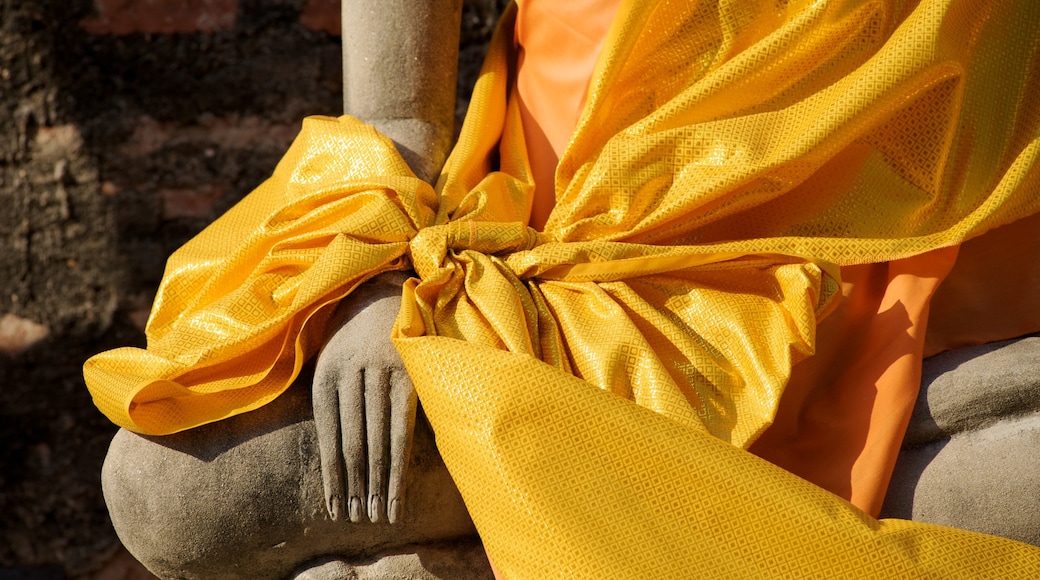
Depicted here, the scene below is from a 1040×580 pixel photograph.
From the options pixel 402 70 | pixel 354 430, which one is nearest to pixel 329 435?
pixel 354 430

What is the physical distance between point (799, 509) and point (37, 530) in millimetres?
1306

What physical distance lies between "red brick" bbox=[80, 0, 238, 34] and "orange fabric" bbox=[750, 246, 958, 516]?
3.66 feet

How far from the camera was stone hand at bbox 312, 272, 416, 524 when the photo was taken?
2.79 feet

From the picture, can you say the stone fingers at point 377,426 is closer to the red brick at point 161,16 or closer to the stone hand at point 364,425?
the stone hand at point 364,425

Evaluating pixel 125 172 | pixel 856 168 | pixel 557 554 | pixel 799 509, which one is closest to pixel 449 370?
pixel 557 554

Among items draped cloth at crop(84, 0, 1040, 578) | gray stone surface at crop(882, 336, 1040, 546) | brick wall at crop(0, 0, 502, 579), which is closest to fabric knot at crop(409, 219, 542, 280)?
draped cloth at crop(84, 0, 1040, 578)

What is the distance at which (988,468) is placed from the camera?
2.83ft

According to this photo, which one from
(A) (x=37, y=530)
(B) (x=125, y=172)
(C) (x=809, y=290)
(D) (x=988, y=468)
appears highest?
(C) (x=809, y=290)

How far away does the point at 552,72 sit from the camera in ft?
3.46

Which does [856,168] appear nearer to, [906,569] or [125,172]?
[906,569]

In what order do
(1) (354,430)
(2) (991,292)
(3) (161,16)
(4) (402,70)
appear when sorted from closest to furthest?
(1) (354,430)
(2) (991,292)
(4) (402,70)
(3) (161,16)

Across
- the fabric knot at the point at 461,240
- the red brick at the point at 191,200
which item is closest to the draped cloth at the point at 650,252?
the fabric knot at the point at 461,240

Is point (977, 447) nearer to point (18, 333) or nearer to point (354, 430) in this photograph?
point (354, 430)

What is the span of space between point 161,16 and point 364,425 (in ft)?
3.45
